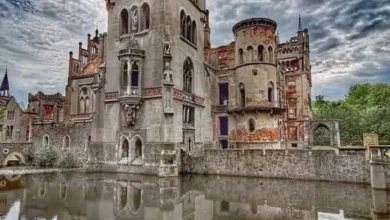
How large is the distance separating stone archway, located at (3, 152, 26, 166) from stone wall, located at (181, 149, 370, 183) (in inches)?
649

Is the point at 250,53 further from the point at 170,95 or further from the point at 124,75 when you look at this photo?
the point at 124,75

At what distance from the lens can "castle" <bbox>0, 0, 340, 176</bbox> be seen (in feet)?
67.6

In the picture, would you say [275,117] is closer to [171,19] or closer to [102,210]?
[171,19]

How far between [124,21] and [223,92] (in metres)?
11.3

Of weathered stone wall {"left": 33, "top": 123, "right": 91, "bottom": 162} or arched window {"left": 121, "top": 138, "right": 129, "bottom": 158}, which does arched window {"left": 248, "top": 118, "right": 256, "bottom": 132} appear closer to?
arched window {"left": 121, "top": 138, "right": 129, "bottom": 158}

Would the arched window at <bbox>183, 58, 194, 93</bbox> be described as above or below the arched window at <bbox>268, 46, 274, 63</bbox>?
below

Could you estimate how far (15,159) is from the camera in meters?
28.1

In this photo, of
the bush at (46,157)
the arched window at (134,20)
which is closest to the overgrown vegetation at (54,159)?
the bush at (46,157)

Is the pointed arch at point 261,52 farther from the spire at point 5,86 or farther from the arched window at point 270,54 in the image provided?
the spire at point 5,86

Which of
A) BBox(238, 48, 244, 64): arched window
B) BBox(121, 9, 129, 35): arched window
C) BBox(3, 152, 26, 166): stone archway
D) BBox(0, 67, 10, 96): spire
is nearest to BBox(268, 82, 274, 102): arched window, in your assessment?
BBox(238, 48, 244, 64): arched window

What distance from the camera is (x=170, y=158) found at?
19.5 m

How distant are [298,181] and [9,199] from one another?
47.0 feet

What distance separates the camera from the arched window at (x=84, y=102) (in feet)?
105

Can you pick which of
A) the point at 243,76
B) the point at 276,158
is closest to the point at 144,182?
the point at 276,158
